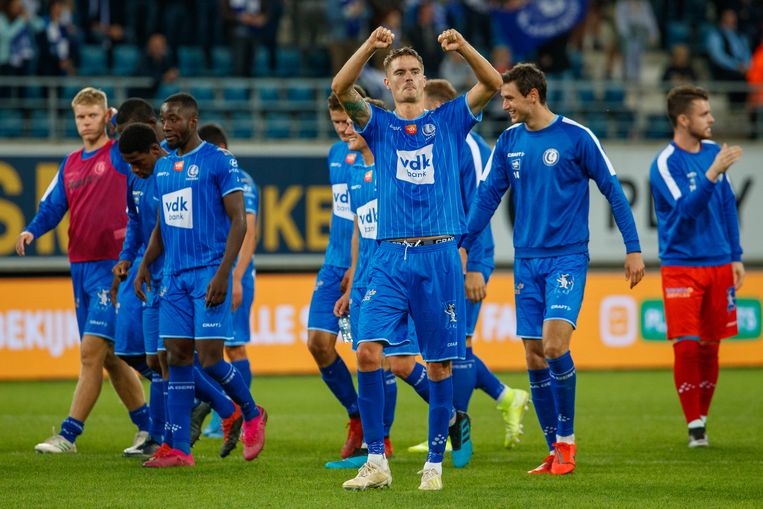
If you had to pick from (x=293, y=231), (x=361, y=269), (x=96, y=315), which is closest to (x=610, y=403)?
(x=361, y=269)

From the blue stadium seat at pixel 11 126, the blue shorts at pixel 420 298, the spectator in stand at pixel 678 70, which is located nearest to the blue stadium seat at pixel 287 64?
the blue stadium seat at pixel 11 126

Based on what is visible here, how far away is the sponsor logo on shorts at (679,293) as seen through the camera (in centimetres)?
980

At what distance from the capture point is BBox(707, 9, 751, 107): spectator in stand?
20875 millimetres

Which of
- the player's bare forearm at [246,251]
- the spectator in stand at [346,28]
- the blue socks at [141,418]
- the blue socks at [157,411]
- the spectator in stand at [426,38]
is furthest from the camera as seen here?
the spectator in stand at [346,28]

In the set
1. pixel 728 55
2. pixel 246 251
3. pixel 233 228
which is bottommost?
pixel 246 251

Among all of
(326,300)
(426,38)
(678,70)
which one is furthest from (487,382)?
(678,70)

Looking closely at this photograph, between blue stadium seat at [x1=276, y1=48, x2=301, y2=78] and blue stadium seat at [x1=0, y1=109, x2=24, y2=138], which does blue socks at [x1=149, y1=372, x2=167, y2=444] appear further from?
blue stadium seat at [x1=276, y1=48, x2=301, y2=78]

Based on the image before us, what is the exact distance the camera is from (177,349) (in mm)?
8195

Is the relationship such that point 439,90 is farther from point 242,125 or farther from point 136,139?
point 242,125

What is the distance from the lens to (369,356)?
713 centimetres

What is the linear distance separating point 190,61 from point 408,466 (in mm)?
12947

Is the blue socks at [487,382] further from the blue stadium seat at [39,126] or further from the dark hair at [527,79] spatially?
the blue stadium seat at [39,126]

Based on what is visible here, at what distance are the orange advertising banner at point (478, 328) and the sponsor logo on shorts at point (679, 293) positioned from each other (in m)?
7.43

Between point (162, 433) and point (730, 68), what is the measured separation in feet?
47.9
